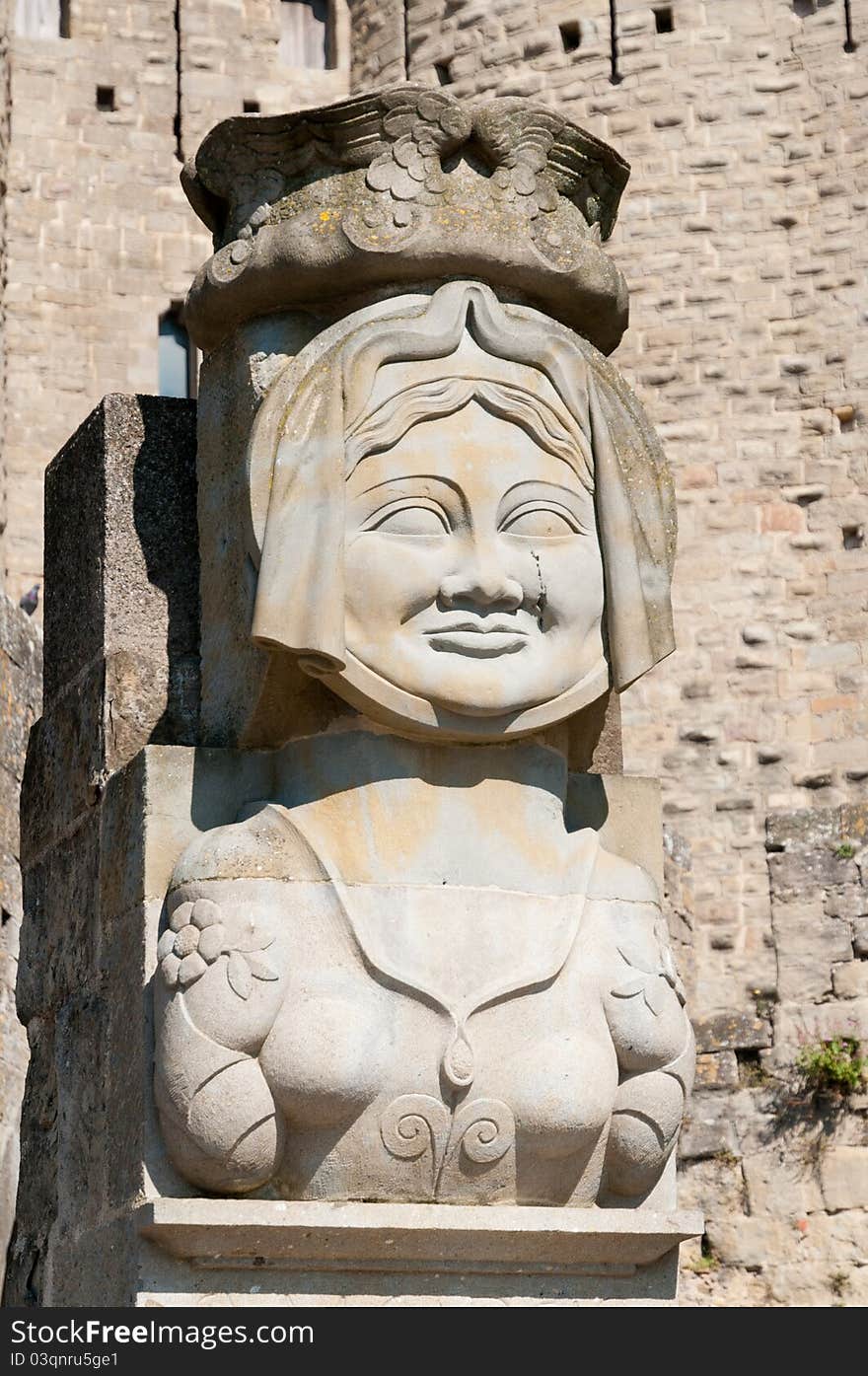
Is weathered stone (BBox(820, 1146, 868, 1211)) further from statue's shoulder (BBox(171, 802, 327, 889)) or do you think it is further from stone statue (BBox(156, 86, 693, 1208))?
statue's shoulder (BBox(171, 802, 327, 889))

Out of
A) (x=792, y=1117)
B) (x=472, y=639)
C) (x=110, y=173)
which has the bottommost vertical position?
(x=792, y=1117)

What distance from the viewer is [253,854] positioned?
4.63 m

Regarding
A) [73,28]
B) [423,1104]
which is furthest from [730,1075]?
[73,28]

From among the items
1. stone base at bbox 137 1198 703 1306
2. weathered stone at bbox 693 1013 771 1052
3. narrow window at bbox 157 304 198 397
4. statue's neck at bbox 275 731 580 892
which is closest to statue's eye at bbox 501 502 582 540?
statue's neck at bbox 275 731 580 892

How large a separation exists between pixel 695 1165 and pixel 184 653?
5554 millimetres

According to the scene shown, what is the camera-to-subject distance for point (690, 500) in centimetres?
1583

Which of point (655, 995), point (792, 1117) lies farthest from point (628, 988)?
point (792, 1117)

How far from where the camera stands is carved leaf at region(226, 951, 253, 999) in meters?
4.47

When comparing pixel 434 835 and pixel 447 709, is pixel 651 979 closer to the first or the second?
pixel 434 835

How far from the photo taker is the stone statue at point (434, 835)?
450 cm

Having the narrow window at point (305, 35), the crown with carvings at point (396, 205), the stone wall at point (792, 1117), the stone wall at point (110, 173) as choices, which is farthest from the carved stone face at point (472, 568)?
the narrow window at point (305, 35)

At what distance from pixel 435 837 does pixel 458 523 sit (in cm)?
55

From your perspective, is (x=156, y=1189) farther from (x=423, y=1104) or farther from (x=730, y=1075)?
(x=730, y=1075)

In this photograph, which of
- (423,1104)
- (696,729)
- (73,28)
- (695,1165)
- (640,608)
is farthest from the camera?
(73,28)
